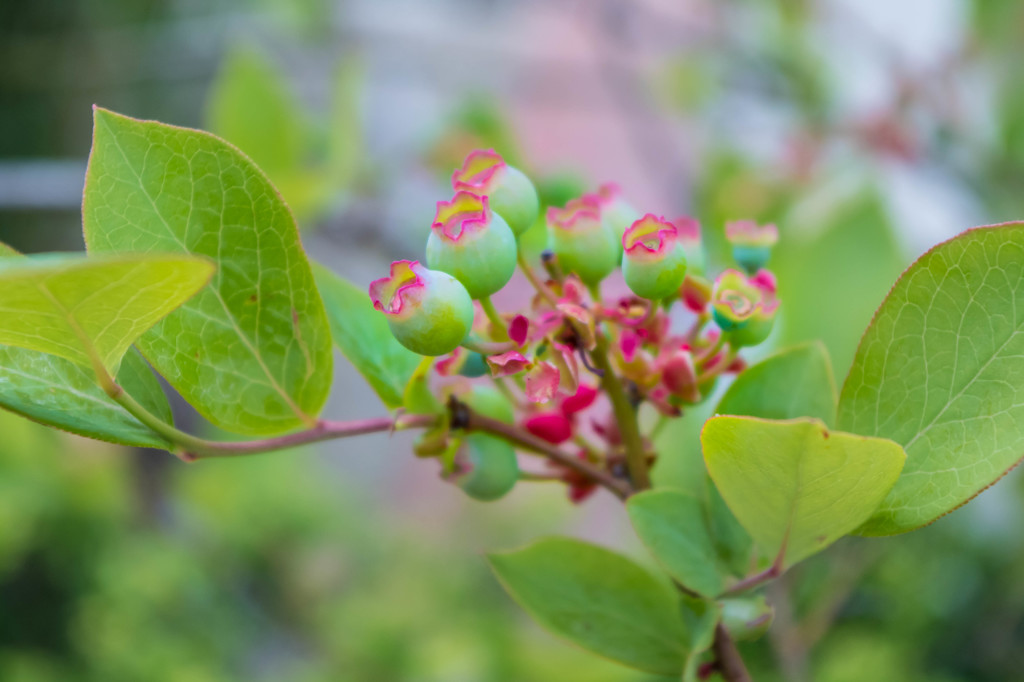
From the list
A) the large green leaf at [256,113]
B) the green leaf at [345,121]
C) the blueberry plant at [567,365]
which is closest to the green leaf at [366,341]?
the blueberry plant at [567,365]

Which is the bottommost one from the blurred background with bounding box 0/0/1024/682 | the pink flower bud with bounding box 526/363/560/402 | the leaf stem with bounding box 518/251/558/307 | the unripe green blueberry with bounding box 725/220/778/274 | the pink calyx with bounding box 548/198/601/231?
the blurred background with bounding box 0/0/1024/682

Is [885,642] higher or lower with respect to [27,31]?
lower

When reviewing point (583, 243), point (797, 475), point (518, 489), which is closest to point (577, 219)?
point (583, 243)

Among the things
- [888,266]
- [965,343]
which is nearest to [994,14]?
[888,266]

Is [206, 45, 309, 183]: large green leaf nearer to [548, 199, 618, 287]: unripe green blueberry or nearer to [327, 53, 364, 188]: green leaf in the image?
[327, 53, 364, 188]: green leaf

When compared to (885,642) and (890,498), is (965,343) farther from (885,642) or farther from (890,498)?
(885,642)

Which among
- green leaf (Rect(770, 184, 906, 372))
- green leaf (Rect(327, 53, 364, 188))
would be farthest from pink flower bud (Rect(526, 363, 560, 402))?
green leaf (Rect(327, 53, 364, 188))
